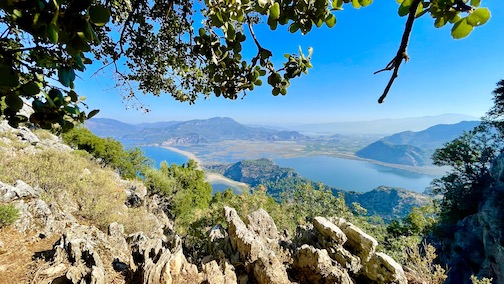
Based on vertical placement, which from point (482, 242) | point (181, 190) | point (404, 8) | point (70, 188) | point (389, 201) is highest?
point (404, 8)

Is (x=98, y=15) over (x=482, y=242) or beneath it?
over

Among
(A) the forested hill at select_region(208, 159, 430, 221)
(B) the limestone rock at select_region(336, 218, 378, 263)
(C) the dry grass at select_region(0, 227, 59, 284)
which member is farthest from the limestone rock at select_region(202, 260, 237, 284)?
(A) the forested hill at select_region(208, 159, 430, 221)

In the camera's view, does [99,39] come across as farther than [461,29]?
Yes

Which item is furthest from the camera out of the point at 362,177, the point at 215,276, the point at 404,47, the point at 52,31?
the point at 362,177

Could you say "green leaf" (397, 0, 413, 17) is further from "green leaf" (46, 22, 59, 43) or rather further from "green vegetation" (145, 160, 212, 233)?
"green vegetation" (145, 160, 212, 233)

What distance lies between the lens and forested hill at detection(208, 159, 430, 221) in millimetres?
72000

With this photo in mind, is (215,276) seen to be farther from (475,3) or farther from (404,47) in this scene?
(475,3)

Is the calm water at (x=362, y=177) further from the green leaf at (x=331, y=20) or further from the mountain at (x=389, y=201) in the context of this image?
the green leaf at (x=331, y=20)

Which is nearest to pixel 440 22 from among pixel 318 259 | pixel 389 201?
pixel 318 259

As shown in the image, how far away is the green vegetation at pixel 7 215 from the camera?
539 cm

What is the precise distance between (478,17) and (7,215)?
823 cm

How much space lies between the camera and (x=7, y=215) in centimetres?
541

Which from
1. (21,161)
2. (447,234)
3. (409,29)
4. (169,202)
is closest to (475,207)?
(447,234)

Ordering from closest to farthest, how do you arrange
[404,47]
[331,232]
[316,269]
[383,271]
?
[404,47] < [316,269] < [383,271] < [331,232]
